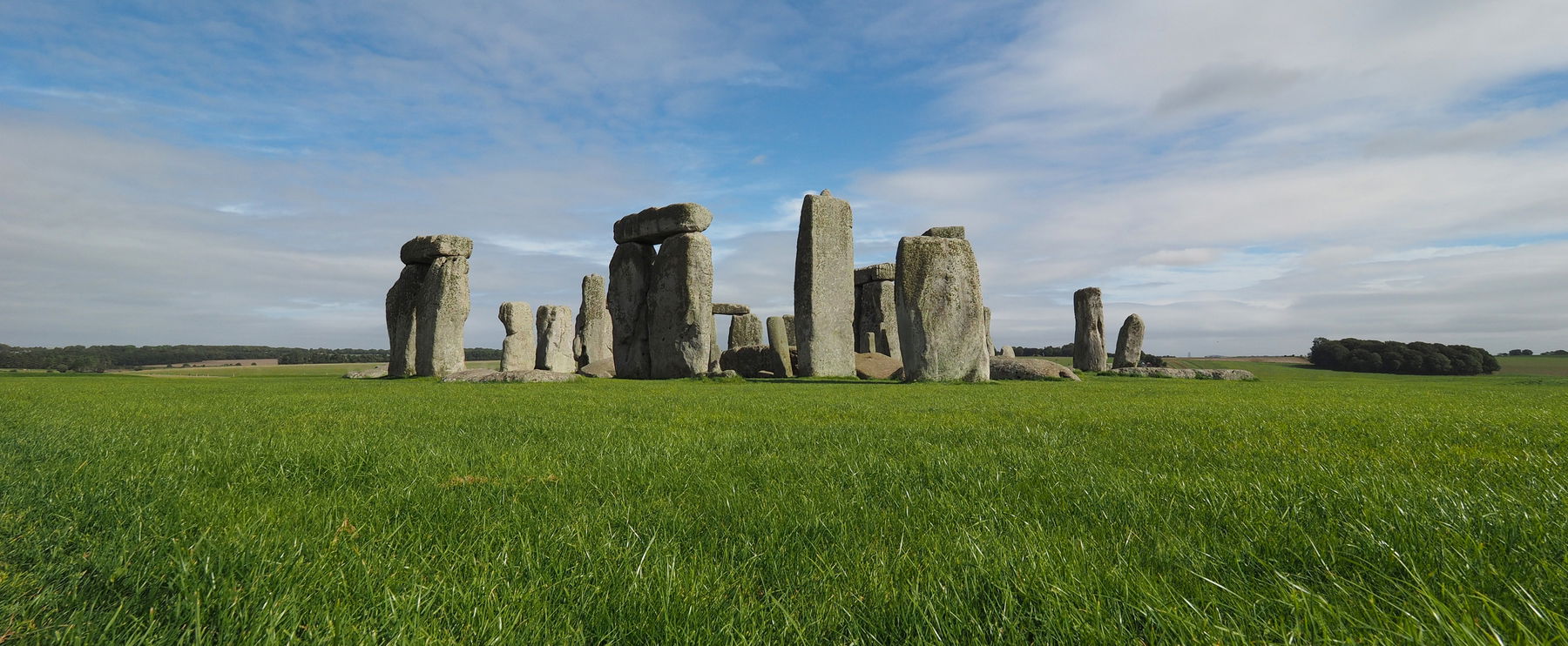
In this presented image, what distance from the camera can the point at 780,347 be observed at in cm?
1806

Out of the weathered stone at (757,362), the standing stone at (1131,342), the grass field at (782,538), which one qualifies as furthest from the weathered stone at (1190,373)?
the grass field at (782,538)

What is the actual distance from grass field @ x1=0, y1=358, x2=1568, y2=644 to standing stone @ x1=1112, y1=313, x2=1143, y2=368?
922 inches

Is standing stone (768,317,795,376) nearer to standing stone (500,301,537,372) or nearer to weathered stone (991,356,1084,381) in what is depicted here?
weathered stone (991,356,1084,381)

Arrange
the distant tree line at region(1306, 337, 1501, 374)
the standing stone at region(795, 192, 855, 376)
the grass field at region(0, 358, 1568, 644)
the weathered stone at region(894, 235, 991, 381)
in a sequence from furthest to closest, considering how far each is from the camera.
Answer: the distant tree line at region(1306, 337, 1501, 374) → the standing stone at region(795, 192, 855, 376) → the weathered stone at region(894, 235, 991, 381) → the grass field at region(0, 358, 1568, 644)

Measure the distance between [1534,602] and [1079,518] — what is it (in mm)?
1103

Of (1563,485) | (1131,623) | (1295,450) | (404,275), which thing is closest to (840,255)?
(404,275)

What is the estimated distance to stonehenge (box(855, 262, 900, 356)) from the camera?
25.5 m

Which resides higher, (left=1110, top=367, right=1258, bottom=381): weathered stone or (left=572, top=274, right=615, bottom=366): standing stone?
(left=572, top=274, right=615, bottom=366): standing stone

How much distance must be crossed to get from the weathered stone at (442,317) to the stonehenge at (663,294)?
365 centimetres

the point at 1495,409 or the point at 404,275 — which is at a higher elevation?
the point at 404,275

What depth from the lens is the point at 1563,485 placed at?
2.66 meters

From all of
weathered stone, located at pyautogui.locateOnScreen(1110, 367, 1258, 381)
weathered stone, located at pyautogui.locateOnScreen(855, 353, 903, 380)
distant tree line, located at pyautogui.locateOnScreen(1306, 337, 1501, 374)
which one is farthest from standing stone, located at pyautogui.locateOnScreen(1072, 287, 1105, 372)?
distant tree line, located at pyautogui.locateOnScreen(1306, 337, 1501, 374)

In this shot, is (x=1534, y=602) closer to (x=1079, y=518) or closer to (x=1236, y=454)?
(x=1079, y=518)

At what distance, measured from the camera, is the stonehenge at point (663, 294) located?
17.2 metres
